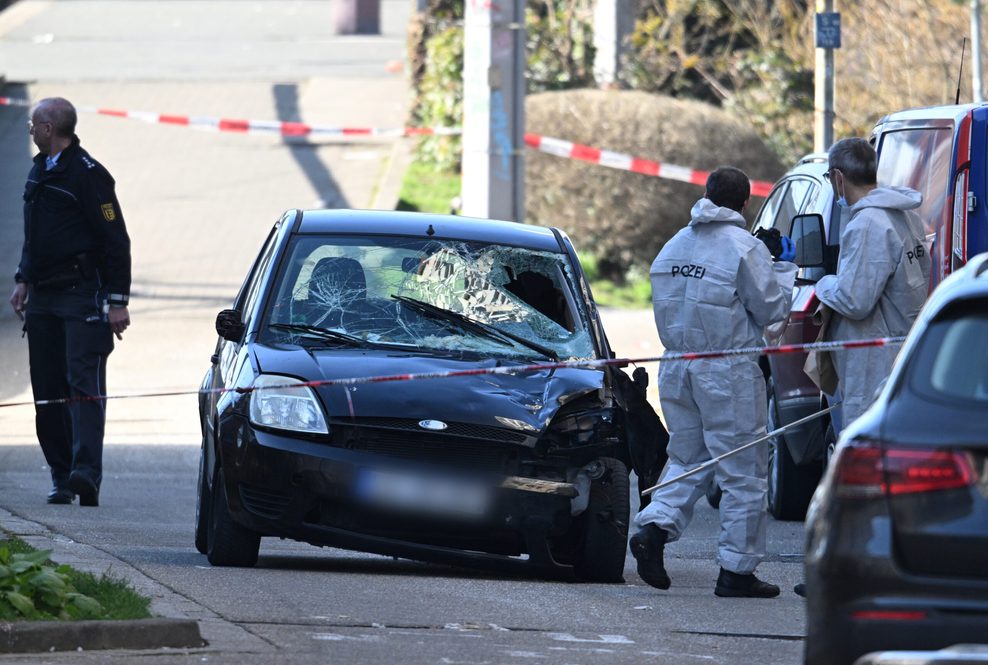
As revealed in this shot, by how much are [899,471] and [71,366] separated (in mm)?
6469

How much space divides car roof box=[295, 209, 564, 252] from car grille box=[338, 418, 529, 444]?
1405 millimetres

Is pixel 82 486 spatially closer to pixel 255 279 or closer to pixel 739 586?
pixel 255 279

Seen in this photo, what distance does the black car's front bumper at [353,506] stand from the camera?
25.8ft

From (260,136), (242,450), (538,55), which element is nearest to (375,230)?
(242,450)

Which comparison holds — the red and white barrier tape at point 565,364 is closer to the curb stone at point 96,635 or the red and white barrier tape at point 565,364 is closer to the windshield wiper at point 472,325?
the windshield wiper at point 472,325

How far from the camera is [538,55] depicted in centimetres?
2472

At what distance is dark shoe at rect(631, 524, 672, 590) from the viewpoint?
26.7 feet

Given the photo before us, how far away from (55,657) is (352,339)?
2691 millimetres

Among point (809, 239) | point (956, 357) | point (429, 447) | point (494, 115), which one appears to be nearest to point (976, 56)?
point (494, 115)

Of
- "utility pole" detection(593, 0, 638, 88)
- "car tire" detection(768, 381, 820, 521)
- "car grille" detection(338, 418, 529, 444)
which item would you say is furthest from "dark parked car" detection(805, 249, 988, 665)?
"utility pole" detection(593, 0, 638, 88)

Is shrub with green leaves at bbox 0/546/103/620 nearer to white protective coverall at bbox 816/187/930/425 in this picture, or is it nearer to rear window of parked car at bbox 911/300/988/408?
rear window of parked car at bbox 911/300/988/408

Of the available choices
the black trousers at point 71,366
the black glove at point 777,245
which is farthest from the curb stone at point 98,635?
the black trousers at point 71,366

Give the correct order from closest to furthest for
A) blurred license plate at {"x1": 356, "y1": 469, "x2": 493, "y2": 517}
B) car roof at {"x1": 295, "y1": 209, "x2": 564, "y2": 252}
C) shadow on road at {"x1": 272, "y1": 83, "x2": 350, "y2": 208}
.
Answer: blurred license plate at {"x1": 356, "y1": 469, "x2": 493, "y2": 517} < car roof at {"x1": 295, "y1": 209, "x2": 564, "y2": 252} < shadow on road at {"x1": 272, "y1": 83, "x2": 350, "y2": 208}

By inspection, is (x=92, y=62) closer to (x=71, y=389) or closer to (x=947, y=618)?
(x=71, y=389)
